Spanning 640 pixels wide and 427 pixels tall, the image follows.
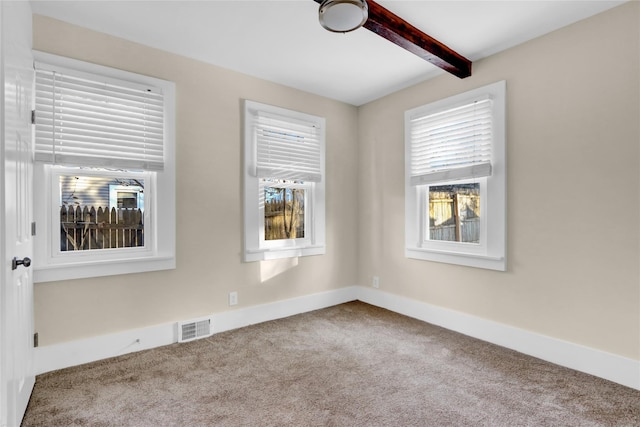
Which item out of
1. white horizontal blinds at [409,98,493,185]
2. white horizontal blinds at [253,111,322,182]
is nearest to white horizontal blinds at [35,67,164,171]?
white horizontal blinds at [253,111,322,182]

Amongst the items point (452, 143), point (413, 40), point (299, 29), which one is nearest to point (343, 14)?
point (299, 29)

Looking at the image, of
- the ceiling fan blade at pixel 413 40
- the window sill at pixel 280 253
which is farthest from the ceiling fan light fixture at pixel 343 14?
the window sill at pixel 280 253

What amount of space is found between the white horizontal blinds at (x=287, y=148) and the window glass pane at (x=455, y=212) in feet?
4.44

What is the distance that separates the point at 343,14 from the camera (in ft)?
6.74

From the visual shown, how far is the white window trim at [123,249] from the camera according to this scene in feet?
7.75

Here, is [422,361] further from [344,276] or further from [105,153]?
[105,153]

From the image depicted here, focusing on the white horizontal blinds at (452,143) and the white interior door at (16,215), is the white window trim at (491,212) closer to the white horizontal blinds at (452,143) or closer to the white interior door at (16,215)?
the white horizontal blinds at (452,143)

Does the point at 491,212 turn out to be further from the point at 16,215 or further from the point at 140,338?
the point at 16,215

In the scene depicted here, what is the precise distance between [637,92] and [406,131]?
1.87 metres

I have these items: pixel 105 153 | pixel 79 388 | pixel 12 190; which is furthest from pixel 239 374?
pixel 105 153

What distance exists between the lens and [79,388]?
2172 mm

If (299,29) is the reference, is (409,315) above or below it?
below

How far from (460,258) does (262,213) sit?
2018mm

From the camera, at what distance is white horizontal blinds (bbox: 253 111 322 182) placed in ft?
11.4
